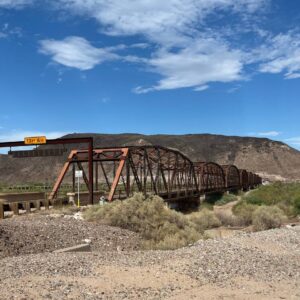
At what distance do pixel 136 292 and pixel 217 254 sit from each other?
493 cm

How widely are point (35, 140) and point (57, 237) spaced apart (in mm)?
22137

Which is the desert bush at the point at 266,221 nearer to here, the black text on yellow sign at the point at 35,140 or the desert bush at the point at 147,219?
the desert bush at the point at 147,219

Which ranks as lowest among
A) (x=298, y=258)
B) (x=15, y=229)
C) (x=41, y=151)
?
(x=298, y=258)

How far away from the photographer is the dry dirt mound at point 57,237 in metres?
17.4

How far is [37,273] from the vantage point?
474 inches

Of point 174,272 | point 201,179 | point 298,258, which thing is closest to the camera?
point 174,272

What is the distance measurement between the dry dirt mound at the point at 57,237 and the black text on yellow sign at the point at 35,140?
17460mm

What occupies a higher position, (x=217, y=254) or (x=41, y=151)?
(x=41, y=151)

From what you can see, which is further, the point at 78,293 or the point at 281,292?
the point at 281,292

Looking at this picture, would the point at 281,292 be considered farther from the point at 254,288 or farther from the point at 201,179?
the point at 201,179

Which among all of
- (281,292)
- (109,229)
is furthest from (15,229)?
(281,292)

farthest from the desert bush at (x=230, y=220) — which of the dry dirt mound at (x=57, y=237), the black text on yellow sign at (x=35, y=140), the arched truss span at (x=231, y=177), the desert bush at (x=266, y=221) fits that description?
the arched truss span at (x=231, y=177)

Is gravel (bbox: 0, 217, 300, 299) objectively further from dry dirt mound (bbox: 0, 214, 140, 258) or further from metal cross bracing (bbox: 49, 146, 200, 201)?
metal cross bracing (bbox: 49, 146, 200, 201)

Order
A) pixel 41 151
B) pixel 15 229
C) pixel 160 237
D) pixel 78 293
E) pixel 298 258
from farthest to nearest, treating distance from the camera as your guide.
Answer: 1. pixel 41 151
2. pixel 160 237
3. pixel 15 229
4. pixel 298 258
5. pixel 78 293
